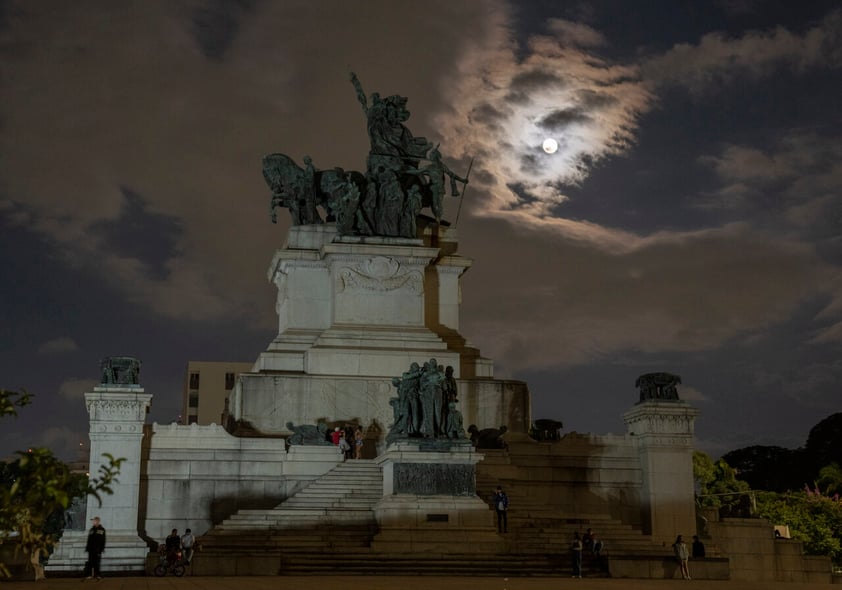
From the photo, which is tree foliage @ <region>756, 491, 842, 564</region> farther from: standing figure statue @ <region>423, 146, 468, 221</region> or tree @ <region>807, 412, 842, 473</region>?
tree @ <region>807, 412, 842, 473</region>

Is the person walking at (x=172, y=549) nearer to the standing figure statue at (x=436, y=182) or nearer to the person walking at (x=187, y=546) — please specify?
the person walking at (x=187, y=546)

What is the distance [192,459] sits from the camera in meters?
36.2

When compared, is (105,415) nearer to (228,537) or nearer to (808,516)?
(228,537)

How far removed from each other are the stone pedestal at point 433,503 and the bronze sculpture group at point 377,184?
50.2ft

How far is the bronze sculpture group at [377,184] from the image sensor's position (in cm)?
4612

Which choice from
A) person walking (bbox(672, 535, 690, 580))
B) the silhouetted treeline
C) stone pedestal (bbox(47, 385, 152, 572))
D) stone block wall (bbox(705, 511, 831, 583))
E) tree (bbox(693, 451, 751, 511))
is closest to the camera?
person walking (bbox(672, 535, 690, 580))

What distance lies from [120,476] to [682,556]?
16097 millimetres

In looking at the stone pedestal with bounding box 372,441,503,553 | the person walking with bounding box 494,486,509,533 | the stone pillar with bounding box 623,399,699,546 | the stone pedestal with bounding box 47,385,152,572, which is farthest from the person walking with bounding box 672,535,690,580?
the stone pedestal with bounding box 47,385,152,572

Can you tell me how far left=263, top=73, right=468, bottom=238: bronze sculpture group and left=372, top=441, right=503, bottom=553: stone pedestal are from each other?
1529 cm

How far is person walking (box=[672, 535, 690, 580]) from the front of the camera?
95.8 ft

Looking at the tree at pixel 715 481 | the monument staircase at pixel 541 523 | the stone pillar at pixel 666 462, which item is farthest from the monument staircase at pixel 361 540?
the tree at pixel 715 481

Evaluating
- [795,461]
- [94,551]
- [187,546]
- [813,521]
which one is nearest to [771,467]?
[795,461]

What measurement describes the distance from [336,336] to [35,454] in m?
34.3

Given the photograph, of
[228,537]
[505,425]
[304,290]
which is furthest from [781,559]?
[304,290]
